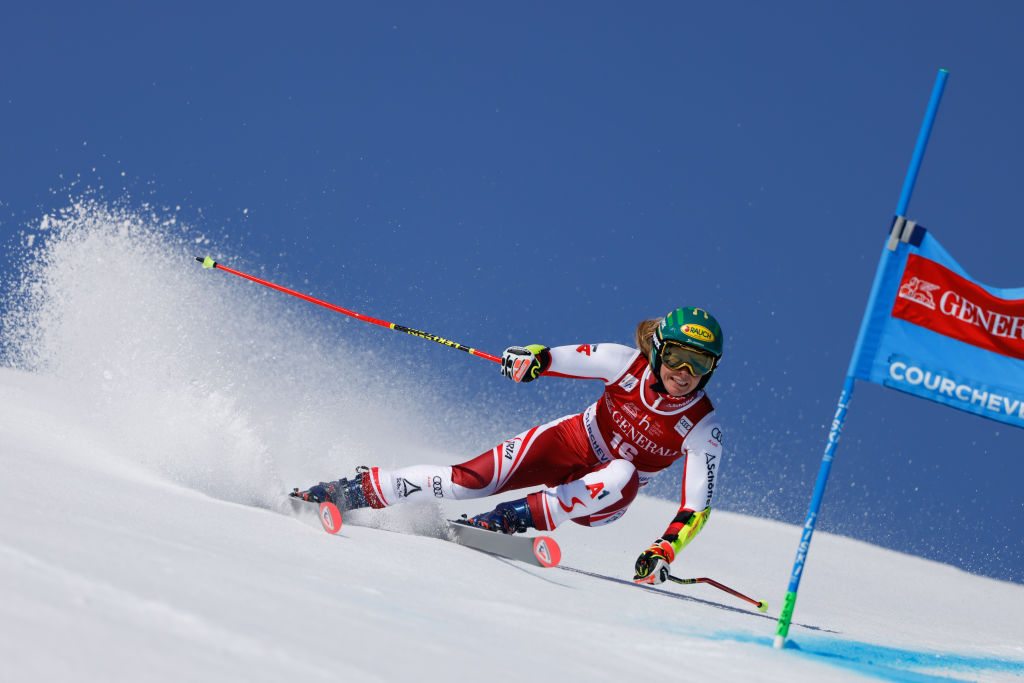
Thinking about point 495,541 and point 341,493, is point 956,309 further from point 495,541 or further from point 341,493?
point 341,493

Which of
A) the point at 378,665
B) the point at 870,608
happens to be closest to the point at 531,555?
the point at 378,665

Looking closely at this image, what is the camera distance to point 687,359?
4.34 m

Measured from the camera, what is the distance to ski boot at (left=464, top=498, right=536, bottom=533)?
4.57m

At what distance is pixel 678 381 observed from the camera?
4.39 meters

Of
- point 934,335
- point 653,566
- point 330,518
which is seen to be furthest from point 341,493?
point 934,335

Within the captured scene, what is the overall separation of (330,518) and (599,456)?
4.86 feet

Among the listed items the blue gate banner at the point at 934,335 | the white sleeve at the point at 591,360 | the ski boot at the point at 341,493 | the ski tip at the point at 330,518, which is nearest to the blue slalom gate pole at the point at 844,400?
the blue gate banner at the point at 934,335

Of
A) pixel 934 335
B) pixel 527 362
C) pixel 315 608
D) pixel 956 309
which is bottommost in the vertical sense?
pixel 315 608

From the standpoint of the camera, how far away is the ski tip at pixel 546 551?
13.5ft

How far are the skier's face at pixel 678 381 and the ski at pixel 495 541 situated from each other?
0.88 meters

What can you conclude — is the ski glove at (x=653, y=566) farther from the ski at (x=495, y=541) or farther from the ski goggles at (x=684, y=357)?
the ski goggles at (x=684, y=357)

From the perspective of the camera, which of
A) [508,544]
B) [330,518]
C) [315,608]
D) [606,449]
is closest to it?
[315,608]

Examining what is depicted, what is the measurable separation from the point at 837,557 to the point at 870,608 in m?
4.00

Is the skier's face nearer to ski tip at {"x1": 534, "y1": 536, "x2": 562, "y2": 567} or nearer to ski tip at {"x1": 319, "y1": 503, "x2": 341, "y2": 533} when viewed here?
ski tip at {"x1": 534, "y1": 536, "x2": 562, "y2": 567}
